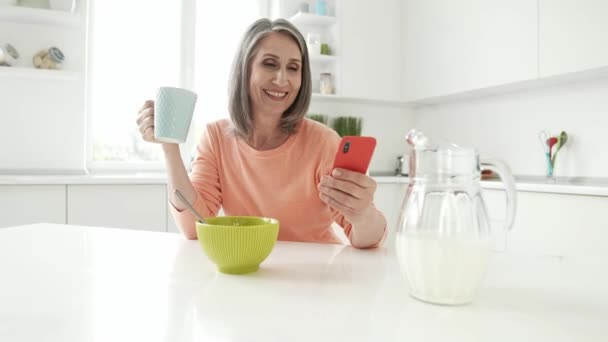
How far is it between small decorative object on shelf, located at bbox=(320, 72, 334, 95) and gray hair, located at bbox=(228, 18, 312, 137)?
185cm

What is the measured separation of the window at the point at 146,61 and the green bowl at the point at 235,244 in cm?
264

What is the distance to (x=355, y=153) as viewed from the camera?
0.80 m

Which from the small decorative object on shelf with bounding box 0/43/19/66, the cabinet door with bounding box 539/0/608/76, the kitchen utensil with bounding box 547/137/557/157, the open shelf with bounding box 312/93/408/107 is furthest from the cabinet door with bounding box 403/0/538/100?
the small decorative object on shelf with bounding box 0/43/19/66

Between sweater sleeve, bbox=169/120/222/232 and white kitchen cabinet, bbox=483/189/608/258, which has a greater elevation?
sweater sleeve, bbox=169/120/222/232

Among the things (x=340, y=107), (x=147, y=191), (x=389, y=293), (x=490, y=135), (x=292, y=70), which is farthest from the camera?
(x=340, y=107)

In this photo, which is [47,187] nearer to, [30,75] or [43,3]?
[30,75]

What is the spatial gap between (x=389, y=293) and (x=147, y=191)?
2.09 m

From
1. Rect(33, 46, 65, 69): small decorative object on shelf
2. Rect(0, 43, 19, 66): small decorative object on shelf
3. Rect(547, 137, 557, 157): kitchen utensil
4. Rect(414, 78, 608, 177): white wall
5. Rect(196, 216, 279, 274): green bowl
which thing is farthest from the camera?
Rect(33, 46, 65, 69): small decorative object on shelf

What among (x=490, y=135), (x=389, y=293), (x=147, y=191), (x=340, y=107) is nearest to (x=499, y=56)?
(x=490, y=135)

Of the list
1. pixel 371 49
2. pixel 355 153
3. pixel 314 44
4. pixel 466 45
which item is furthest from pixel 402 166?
pixel 355 153

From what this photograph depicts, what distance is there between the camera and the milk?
0.56 meters

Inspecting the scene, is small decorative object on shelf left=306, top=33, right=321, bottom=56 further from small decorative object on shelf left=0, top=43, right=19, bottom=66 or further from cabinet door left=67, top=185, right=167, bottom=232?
small decorative object on shelf left=0, top=43, right=19, bottom=66

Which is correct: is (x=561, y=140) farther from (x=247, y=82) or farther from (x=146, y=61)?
(x=146, y=61)

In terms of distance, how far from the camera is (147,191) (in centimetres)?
249
